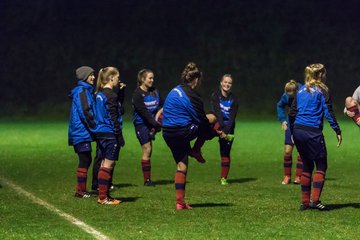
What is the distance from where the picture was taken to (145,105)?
1540 cm

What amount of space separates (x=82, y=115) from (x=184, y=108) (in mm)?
2009

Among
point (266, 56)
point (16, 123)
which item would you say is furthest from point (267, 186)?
point (266, 56)

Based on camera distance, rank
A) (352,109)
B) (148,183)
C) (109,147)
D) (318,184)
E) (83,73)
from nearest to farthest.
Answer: (318,184) < (352,109) < (109,147) < (83,73) < (148,183)

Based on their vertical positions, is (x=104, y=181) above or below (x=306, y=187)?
below

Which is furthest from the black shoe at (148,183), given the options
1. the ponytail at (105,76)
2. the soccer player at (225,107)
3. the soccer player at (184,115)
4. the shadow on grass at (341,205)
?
the shadow on grass at (341,205)

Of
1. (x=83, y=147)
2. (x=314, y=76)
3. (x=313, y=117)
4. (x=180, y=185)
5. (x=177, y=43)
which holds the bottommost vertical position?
(x=180, y=185)

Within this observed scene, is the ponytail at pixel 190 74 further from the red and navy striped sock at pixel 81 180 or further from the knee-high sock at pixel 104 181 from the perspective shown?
the red and navy striped sock at pixel 81 180

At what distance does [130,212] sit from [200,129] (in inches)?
52.3

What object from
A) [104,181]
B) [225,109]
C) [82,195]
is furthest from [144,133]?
[104,181]

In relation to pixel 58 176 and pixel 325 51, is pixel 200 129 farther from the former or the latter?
pixel 325 51

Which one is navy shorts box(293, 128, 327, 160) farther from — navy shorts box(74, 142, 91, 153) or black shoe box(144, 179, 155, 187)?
black shoe box(144, 179, 155, 187)

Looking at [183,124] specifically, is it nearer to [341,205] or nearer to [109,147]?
[109,147]

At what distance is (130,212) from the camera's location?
38.8 ft

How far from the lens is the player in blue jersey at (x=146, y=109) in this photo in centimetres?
1530
